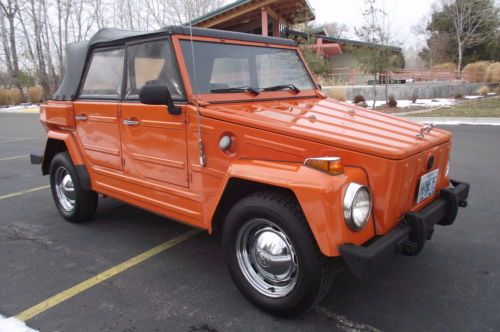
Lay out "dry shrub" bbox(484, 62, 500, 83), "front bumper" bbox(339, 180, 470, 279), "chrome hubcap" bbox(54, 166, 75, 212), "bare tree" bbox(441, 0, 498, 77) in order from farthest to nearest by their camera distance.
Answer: "bare tree" bbox(441, 0, 498, 77), "dry shrub" bbox(484, 62, 500, 83), "chrome hubcap" bbox(54, 166, 75, 212), "front bumper" bbox(339, 180, 470, 279)

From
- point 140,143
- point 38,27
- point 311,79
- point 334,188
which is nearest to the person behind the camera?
point 334,188

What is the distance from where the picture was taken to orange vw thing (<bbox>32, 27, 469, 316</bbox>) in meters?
2.40

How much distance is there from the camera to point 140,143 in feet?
11.4

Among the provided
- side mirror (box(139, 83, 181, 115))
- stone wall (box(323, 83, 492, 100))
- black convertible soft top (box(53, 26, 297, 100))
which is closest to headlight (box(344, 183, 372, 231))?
side mirror (box(139, 83, 181, 115))

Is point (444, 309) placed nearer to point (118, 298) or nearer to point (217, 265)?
point (217, 265)

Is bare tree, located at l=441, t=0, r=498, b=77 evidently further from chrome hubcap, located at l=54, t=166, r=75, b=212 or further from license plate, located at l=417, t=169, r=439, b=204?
chrome hubcap, located at l=54, t=166, r=75, b=212

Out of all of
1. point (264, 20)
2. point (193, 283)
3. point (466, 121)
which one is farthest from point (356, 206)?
point (264, 20)

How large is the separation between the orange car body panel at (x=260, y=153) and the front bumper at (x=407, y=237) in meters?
0.07

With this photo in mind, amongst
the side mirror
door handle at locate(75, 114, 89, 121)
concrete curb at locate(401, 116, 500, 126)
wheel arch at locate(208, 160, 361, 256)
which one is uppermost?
the side mirror

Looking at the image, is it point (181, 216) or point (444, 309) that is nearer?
point (444, 309)

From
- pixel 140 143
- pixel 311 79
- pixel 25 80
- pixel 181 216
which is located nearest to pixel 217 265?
pixel 181 216

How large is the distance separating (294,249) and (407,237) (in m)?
0.72

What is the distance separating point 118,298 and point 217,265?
85cm

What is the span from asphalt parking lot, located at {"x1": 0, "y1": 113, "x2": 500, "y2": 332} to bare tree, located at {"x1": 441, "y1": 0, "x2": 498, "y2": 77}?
108 ft
